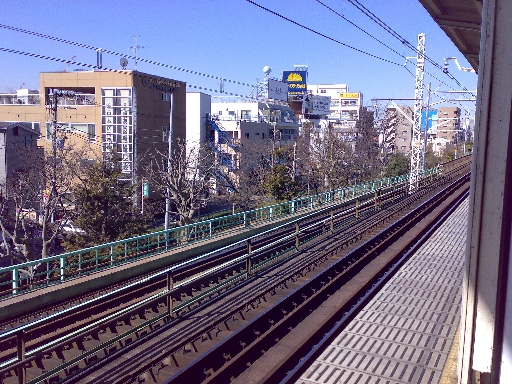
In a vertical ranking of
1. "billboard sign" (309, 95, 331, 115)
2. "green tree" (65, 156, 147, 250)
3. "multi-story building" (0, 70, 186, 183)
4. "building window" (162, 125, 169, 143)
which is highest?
"billboard sign" (309, 95, 331, 115)

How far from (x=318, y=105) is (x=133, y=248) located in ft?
183

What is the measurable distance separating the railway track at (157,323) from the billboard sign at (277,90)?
41994 mm

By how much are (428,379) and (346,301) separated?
2.80 meters

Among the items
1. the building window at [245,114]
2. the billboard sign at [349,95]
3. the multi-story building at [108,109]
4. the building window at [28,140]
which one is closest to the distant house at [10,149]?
the building window at [28,140]

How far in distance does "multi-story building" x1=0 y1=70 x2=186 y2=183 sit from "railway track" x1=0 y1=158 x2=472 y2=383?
1944 cm

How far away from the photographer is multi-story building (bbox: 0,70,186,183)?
1111 inches

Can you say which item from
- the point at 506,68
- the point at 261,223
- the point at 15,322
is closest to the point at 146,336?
the point at 15,322

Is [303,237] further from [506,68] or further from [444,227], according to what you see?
[506,68]

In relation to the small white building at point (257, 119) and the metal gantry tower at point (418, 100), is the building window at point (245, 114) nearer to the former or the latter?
the small white building at point (257, 119)

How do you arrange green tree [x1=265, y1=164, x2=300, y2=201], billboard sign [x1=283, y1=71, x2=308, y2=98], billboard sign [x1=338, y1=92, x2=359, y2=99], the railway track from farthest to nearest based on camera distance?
1. billboard sign [x1=338, y1=92, x2=359, y2=99]
2. billboard sign [x1=283, y1=71, x2=308, y2=98]
3. green tree [x1=265, y1=164, x2=300, y2=201]
4. the railway track

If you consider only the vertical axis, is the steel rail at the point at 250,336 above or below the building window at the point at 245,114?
below

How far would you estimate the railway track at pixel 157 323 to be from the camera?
4.79 meters

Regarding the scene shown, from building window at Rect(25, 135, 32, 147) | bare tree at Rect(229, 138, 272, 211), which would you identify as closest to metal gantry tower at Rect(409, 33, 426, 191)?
bare tree at Rect(229, 138, 272, 211)

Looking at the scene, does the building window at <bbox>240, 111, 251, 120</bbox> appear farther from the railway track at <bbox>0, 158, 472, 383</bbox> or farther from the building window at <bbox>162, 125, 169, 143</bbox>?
the railway track at <bbox>0, 158, 472, 383</bbox>
